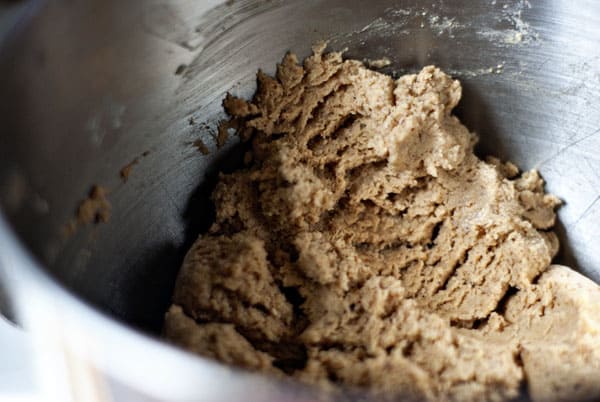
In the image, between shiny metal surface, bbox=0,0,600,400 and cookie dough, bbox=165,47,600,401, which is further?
cookie dough, bbox=165,47,600,401

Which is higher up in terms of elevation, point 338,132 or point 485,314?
point 338,132

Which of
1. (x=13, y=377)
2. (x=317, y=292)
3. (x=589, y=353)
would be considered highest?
(x=317, y=292)

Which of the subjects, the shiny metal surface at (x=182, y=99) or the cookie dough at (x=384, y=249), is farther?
the cookie dough at (x=384, y=249)

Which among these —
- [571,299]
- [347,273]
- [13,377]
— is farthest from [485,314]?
[13,377]

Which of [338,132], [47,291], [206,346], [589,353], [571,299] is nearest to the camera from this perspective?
[47,291]

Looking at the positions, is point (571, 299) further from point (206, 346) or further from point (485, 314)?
point (206, 346)

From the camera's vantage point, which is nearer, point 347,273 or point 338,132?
point 347,273
